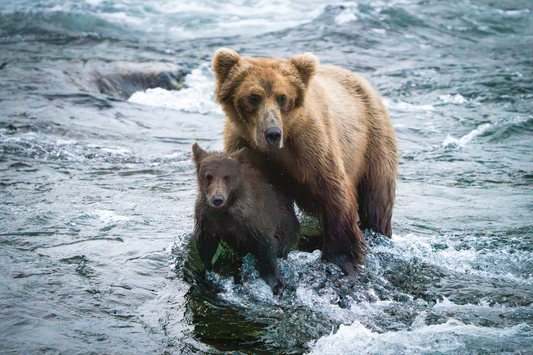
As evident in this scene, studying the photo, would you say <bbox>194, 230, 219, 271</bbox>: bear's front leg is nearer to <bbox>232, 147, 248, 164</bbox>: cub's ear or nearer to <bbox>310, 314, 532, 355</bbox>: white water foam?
<bbox>232, 147, 248, 164</bbox>: cub's ear

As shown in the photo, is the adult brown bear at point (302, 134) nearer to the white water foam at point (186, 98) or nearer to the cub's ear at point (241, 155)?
the cub's ear at point (241, 155)

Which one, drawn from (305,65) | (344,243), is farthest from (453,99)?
(305,65)

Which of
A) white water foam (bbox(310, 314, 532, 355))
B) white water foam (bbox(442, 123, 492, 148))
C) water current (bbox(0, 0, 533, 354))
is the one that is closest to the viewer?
white water foam (bbox(310, 314, 532, 355))

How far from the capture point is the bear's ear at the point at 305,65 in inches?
180

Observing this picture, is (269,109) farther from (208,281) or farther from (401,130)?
(401,130)

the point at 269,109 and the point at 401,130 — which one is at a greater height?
the point at 269,109

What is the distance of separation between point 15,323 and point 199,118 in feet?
26.2

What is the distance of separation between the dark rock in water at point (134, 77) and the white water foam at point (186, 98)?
0.27 metres

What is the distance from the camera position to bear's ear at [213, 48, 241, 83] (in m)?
4.50

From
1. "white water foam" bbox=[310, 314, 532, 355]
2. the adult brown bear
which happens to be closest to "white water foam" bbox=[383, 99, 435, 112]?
the adult brown bear

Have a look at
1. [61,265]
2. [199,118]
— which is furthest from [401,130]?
[61,265]

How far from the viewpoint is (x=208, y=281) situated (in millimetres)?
4648

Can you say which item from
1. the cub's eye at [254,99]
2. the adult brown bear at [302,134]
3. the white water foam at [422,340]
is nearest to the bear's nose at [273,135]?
the adult brown bear at [302,134]

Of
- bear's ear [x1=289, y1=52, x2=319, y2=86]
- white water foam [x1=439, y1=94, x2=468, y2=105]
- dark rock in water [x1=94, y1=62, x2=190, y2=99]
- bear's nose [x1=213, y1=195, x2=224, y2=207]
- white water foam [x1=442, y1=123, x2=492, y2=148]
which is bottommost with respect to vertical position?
white water foam [x1=442, y1=123, x2=492, y2=148]
